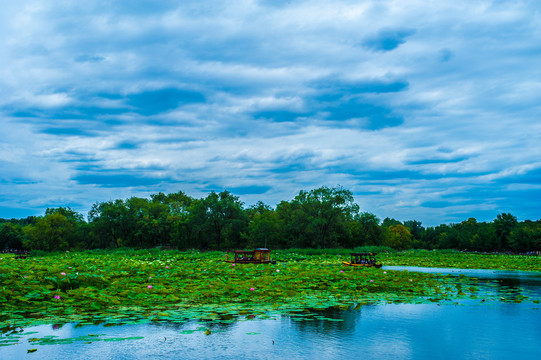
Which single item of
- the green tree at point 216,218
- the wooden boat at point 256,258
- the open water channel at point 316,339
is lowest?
the open water channel at point 316,339

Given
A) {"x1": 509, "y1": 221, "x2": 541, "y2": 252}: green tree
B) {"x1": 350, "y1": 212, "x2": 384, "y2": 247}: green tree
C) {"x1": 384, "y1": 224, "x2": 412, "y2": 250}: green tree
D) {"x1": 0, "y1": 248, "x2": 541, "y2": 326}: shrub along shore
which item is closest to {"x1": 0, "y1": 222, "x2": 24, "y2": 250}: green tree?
{"x1": 350, "y1": 212, "x2": 384, "y2": 247}: green tree

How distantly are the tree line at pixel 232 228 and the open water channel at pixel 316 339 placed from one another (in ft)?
161

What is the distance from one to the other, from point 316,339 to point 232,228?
54.9m

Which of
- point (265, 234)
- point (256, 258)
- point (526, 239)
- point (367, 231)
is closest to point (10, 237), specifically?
point (265, 234)

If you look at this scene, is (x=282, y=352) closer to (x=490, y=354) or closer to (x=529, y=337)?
(x=490, y=354)

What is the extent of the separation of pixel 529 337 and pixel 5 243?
111382mm

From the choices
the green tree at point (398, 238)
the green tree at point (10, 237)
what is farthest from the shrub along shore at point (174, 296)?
the green tree at point (10, 237)

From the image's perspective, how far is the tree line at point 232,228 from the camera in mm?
61469

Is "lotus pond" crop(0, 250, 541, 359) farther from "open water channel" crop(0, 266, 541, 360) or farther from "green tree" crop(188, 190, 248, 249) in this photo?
"green tree" crop(188, 190, 248, 249)

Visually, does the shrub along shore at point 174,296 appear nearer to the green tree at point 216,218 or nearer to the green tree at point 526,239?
the green tree at point 216,218

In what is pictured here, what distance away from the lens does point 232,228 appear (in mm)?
62438

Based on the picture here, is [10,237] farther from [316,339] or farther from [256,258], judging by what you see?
[316,339]

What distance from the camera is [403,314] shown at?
35.9 feet

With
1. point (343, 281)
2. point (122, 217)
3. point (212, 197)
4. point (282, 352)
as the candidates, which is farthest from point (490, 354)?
point (122, 217)
